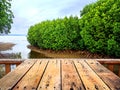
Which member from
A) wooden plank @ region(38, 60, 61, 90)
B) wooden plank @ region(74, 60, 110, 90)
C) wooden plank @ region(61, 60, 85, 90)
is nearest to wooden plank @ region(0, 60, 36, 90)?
wooden plank @ region(38, 60, 61, 90)

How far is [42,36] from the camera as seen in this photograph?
22156 mm

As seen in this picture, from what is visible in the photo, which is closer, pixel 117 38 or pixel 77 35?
pixel 117 38

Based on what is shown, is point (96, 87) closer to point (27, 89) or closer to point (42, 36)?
point (27, 89)

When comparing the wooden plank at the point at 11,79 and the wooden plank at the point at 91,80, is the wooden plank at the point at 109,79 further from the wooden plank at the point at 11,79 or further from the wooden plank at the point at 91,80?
the wooden plank at the point at 11,79

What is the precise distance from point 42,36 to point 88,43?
7.03m

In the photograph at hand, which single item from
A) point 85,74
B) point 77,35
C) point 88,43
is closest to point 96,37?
point 88,43

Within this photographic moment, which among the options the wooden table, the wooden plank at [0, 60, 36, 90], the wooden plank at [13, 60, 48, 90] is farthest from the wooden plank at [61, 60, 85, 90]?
the wooden plank at [0, 60, 36, 90]

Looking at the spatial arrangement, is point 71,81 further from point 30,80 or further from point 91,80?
point 30,80

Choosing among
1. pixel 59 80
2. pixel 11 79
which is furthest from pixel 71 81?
pixel 11 79

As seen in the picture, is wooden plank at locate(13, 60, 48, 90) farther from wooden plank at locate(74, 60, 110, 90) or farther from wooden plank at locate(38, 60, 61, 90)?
wooden plank at locate(74, 60, 110, 90)

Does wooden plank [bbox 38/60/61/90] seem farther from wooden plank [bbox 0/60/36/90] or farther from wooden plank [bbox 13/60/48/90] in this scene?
wooden plank [bbox 0/60/36/90]

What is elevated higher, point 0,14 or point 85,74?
point 0,14

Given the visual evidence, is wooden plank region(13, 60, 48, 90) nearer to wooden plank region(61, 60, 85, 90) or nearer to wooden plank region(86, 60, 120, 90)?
wooden plank region(61, 60, 85, 90)

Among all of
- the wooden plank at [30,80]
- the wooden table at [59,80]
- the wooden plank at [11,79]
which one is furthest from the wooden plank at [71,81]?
the wooden plank at [11,79]
